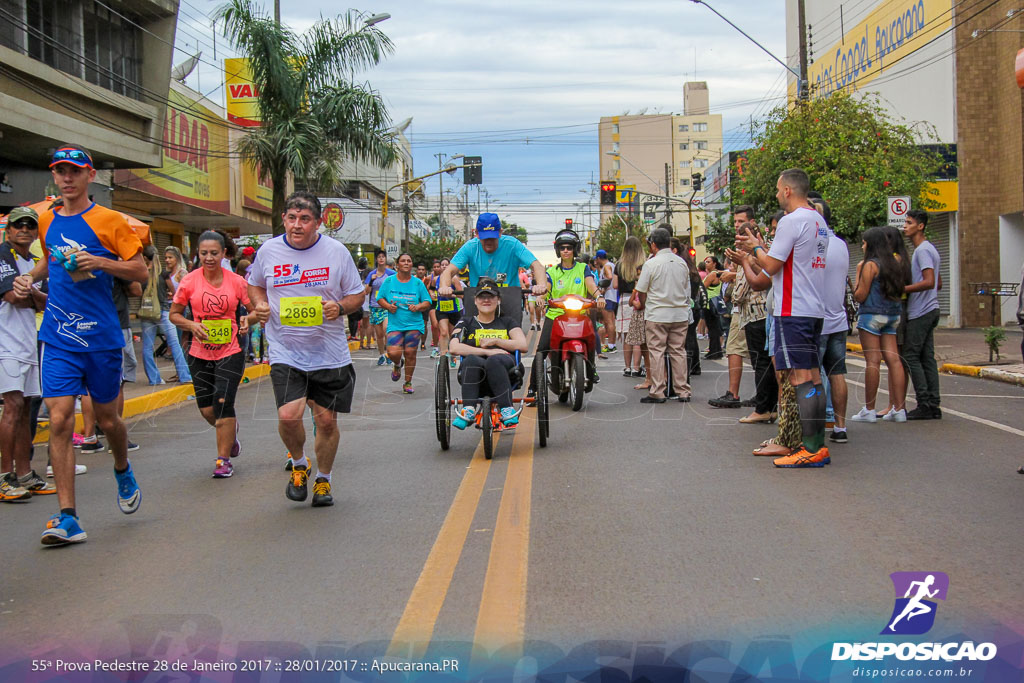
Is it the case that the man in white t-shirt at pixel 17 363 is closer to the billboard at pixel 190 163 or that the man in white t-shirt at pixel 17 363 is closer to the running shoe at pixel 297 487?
the running shoe at pixel 297 487

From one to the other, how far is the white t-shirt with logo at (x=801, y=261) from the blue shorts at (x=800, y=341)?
53 mm

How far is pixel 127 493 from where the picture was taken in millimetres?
6090

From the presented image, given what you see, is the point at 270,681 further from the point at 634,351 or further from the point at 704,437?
the point at 634,351

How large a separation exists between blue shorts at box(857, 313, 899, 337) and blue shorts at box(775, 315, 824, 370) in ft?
8.09

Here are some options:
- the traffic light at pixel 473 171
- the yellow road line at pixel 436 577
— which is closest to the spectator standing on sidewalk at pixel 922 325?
the yellow road line at pixel 436 577

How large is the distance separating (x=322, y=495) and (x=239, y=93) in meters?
25.1

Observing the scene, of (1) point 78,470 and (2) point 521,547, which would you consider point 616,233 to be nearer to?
(1) point 78,470

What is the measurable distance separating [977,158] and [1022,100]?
2.65 m

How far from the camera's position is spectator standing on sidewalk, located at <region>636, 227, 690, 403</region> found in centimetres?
1145

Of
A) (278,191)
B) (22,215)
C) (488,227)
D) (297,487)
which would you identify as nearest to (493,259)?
(488,227)

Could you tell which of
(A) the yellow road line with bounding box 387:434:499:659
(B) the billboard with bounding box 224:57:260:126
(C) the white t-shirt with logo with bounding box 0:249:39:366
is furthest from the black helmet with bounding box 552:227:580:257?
(B) the billboard with bounding box 224:57:260:126

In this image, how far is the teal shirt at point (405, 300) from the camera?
13.0m

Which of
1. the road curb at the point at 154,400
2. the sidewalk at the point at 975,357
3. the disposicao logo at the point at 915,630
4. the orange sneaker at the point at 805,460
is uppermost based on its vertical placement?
the sidewalk at the point at 975,357

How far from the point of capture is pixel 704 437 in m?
8.84
